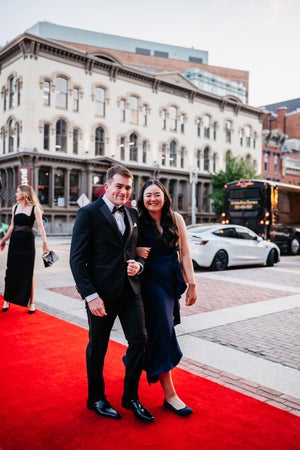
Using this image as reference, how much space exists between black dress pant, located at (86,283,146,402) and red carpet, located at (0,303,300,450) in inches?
12.7

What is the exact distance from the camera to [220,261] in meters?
13.9

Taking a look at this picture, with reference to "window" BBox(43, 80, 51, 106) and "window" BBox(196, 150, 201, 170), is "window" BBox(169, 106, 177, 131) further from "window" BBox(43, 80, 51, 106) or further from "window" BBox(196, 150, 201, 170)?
"window" BBox(43, 80, 51, 106)

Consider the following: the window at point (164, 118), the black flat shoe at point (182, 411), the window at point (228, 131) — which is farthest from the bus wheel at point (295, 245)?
the window at point (228, 131)

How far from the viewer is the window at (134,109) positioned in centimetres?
3878

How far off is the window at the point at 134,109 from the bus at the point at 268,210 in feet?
59.8

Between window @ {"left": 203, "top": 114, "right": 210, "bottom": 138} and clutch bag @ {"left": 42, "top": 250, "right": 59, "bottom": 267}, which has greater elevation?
window @ {"left": 203, "top": 114, "right": 210, "bottom": 138}

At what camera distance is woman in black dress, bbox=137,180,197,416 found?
12.1ft

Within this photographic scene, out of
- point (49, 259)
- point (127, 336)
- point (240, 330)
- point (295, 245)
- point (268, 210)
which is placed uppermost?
point (268, 210)

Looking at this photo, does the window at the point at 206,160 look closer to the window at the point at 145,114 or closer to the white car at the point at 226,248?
the window at the point at 145,114

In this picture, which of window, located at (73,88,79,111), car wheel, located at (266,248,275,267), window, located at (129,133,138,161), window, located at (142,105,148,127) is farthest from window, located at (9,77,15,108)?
car wheel, located at (266,248,275,267)

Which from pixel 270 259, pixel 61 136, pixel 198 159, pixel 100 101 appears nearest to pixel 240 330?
pixel 270 259

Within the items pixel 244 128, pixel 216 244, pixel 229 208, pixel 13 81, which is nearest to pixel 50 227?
pixel 13 81

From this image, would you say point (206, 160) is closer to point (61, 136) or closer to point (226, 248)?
point (61, 136)

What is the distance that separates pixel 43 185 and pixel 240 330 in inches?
1182
